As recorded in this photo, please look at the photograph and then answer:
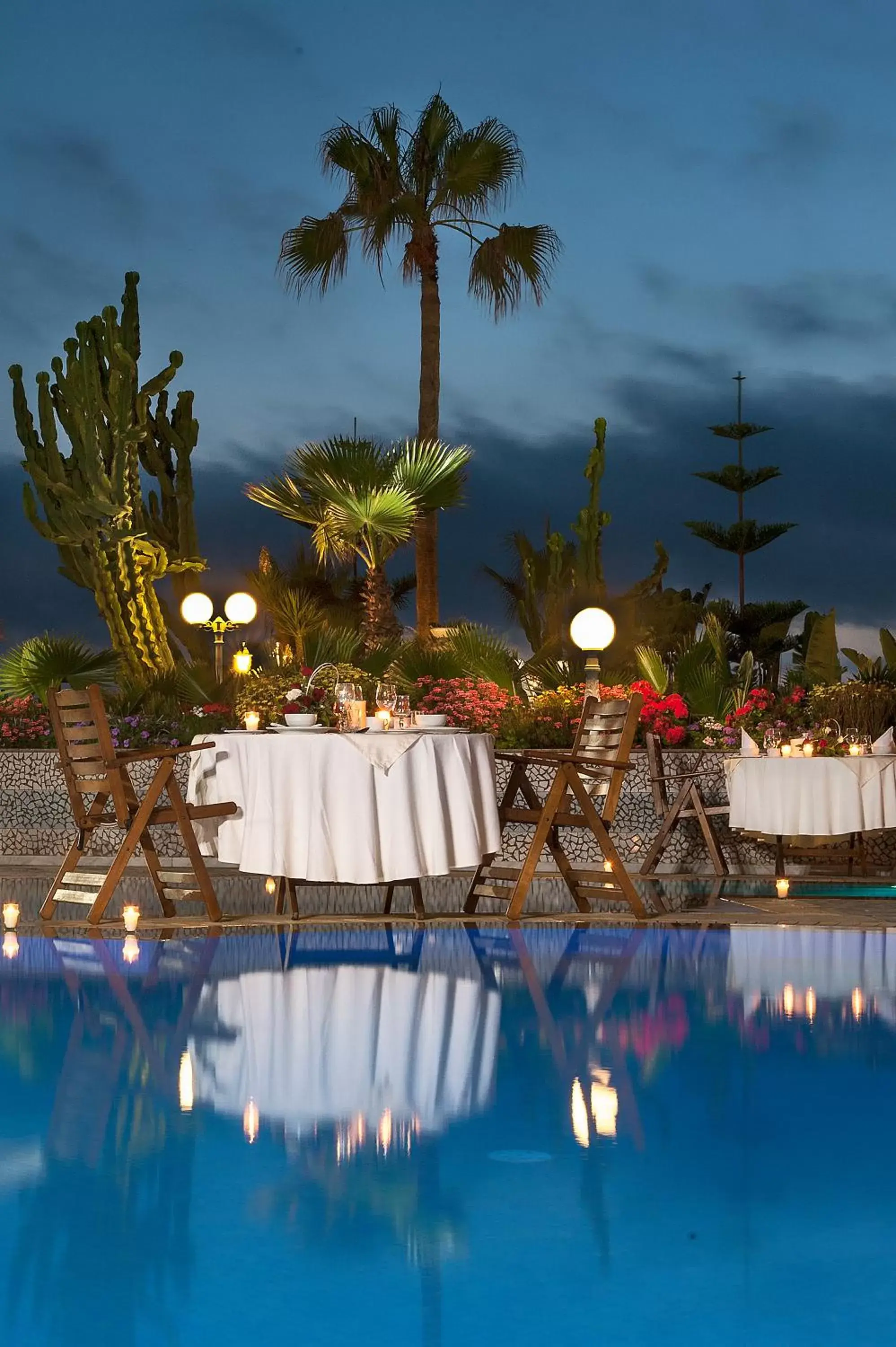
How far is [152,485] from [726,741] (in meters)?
14.8

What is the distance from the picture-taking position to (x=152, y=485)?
23078 mm

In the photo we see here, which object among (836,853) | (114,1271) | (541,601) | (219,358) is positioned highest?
(219,358)

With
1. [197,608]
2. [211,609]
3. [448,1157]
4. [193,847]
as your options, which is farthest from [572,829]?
[448,1157]

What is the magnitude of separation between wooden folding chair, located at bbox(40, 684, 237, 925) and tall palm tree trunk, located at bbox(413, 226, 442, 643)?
→ 9.49 m

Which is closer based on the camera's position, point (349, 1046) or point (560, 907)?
point (349, 1046)

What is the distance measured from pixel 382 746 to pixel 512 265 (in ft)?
38.3

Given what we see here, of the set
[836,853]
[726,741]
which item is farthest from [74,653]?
[836,853]

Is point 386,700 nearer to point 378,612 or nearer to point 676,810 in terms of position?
point 676,810

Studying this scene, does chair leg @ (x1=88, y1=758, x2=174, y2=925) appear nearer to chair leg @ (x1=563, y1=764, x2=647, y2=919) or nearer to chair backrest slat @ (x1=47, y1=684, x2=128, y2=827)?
chair backrest slat @ (x1=47, y1=684, x2=128, y2=827)

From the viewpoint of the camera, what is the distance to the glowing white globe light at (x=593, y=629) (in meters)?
11.1

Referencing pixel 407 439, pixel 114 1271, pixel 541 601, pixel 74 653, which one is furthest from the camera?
pixel 541 601

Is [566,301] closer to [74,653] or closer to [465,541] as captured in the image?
[465,541]

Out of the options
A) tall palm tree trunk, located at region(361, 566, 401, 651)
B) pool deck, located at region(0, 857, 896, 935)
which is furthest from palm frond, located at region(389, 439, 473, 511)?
pool deck, located at region(0, 857, 896, 935)

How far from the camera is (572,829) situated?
9.79 metres
